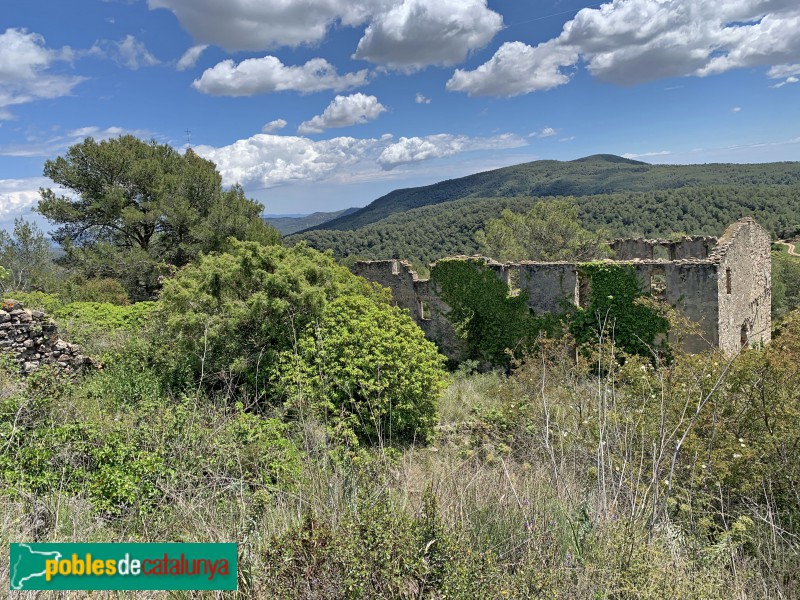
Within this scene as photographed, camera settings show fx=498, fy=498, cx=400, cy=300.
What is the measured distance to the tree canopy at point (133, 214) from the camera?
775 inches

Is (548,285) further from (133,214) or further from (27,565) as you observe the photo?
(133,214)

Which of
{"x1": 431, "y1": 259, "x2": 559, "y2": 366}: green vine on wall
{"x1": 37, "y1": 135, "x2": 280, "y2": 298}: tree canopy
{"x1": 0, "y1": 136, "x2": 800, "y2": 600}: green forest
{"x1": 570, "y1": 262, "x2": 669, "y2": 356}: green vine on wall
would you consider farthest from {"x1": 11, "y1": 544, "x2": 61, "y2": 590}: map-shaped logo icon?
{"x1": 37, "y1": 135, "x2": 280, "y2": 298}: tree canopy

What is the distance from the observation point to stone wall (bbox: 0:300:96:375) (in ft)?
28.0

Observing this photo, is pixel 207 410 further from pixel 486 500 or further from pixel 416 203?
pixel 416 203

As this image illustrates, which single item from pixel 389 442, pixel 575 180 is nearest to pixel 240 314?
pixel 389 442

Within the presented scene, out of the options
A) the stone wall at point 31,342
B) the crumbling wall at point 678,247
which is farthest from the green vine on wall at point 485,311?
the stone wall at point 31,342

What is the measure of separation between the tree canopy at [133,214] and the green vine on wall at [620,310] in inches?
536

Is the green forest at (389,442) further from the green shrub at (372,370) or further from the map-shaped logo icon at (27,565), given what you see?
the map-shaped logo icon at (27,565)

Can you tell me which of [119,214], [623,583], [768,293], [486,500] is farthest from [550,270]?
[119,214]

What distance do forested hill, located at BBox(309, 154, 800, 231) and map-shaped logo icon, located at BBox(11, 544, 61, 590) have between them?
11141 centimetres

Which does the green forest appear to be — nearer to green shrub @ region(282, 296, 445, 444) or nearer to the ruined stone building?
green shrub @ region(282, 296, 445, 444)

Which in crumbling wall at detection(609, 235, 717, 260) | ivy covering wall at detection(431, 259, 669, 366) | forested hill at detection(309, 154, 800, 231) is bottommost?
ivy covering wall at detection(431, 259, 669, 366)

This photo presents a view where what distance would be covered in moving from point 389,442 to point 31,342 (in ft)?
23.3

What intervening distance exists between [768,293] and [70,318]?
757 inches
